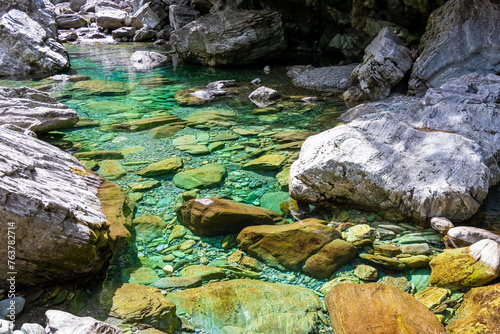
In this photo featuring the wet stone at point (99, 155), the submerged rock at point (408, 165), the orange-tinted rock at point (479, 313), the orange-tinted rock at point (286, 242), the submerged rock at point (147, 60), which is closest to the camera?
the orange-tinted rock at point (479, 313)

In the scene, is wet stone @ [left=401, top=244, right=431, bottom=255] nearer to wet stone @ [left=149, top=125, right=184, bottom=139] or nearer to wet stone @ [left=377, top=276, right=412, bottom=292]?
wet stone @ [left=377, top=276, right=412, bottom=292]

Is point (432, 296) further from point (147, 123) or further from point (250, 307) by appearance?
point (147, 123)

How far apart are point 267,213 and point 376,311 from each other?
1.77 meters

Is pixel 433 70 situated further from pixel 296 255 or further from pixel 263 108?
pixel 296 255

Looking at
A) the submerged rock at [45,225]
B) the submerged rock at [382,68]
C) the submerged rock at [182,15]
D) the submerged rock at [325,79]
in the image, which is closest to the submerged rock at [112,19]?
the submerged rock at [182,15]

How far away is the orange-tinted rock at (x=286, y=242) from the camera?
139 inches

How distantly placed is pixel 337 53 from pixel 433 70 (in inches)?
299

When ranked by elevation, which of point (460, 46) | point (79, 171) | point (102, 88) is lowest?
point (102, 88)

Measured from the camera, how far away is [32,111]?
645 cm

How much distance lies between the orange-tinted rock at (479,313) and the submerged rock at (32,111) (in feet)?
20.8

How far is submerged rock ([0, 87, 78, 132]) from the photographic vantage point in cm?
617

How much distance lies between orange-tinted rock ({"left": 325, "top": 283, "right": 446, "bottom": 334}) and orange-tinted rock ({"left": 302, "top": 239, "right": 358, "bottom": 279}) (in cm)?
34

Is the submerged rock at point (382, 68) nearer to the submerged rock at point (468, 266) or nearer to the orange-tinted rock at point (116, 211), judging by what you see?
the submerged rock at point (468, 266)

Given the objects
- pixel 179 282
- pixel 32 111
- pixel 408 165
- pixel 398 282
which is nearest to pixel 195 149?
pixel 32 111
